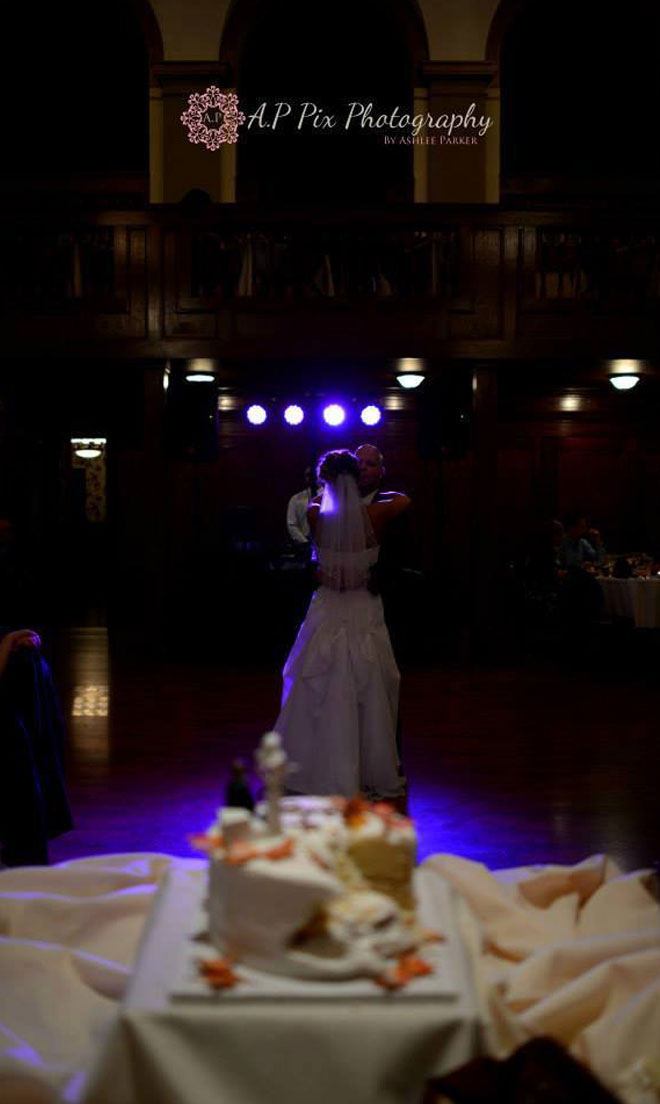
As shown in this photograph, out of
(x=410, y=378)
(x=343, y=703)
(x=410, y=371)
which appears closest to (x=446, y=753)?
(x=343, y=703)

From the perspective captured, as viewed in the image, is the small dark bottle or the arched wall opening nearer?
the small dark bottle

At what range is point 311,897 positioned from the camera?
1665 mm

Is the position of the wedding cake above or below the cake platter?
above

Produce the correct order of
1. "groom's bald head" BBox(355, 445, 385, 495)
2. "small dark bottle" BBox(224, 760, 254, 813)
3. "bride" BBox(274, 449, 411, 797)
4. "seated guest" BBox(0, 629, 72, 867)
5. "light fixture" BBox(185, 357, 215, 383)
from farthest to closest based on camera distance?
1. "light fixture" BBox(185, 357, 215, 383)
2. "groom's bald head" BBox(355, 445, 385, 495)
3. "bride" BBox(274, 449, 411, 797)
4. "seated guest" BBox(0, 629, 72, 867)
5. "small dark bottle" BBox(224, 760, 254, 813)

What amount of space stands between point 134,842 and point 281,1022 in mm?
2843

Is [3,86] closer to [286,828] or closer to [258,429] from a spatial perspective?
[258,429]

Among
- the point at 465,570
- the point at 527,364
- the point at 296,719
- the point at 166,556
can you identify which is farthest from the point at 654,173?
the point at 296,719

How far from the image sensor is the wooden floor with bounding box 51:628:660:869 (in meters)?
4.45

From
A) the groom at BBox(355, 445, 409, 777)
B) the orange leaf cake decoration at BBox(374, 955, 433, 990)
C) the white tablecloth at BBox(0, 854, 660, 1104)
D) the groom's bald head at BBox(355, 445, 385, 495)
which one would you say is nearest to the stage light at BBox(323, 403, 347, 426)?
the groom at BBox(355, 445, 409, 777)

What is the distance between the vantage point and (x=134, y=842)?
14.1ft

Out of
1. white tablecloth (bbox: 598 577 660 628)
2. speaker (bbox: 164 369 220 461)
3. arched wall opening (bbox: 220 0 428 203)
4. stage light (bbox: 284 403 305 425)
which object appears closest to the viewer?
white tablecloth (bbox: 598 577 660 628)
